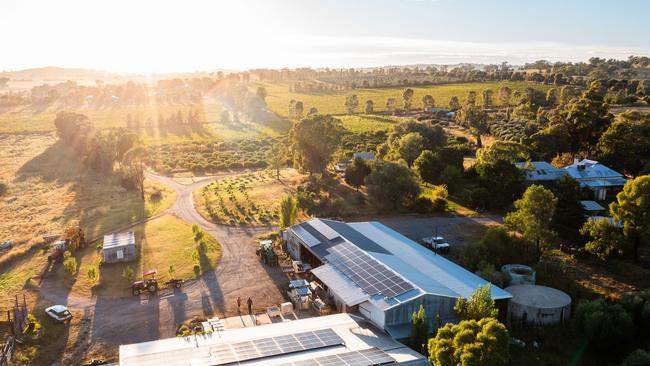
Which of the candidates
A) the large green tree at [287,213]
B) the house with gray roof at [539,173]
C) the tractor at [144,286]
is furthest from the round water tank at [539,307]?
the house with gray roof at [539,173]

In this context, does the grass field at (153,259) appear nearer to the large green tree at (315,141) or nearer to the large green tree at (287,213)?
the large green tree at (287,213)

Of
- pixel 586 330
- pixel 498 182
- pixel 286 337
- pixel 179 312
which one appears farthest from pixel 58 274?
pixel 498 182

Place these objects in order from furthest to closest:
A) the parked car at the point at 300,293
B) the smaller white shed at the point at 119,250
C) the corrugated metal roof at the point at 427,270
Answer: the smaller white shed at the point at 119,250 < the parked car at the point at 300,293 < the corrugated metal roof at the point at 427,270

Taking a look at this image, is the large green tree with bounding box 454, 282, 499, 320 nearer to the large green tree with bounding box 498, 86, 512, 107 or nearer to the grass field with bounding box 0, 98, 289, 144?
the grass field with bounding box 0, 98, 289, 144

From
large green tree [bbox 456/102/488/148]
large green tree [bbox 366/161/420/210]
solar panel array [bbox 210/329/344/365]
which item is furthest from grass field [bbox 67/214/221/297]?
large green tree [bbox 456/102/488/148]

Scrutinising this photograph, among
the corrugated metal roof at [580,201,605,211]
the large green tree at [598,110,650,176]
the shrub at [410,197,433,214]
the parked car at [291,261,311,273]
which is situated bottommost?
the parked car at [291,261,311,273]

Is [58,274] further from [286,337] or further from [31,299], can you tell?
[286,337]

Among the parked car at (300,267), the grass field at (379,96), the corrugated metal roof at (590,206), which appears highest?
the grass field at (379,96)
